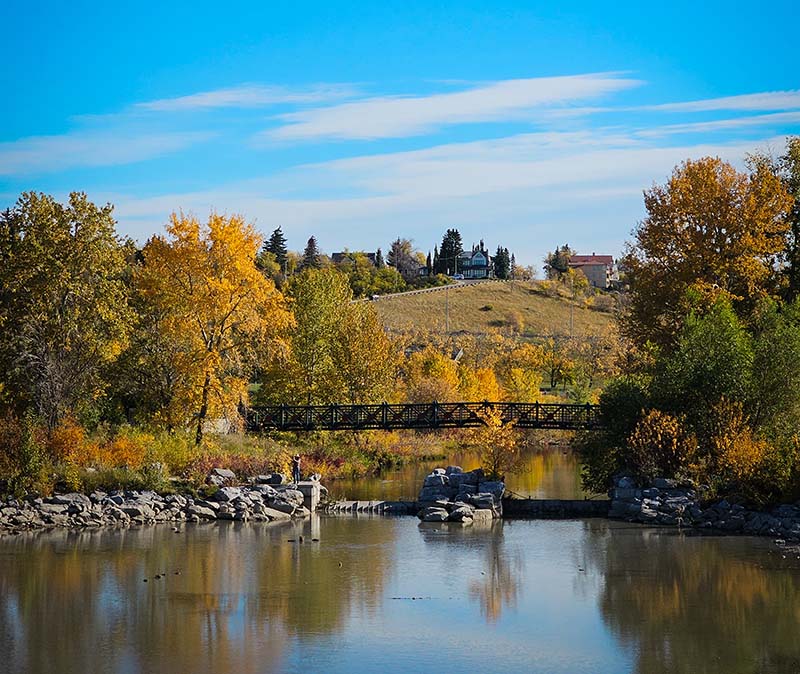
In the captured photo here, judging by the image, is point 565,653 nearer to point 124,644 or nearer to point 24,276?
point 124,644

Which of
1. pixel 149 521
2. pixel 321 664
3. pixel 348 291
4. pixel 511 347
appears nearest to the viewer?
pixel 321 664

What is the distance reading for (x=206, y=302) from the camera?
136 ft

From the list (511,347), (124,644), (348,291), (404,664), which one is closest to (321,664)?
(404,664)

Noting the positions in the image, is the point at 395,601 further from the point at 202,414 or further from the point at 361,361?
the point at 361,361

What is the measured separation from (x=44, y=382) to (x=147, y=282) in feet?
20.5

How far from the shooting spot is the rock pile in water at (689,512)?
32.8 meters

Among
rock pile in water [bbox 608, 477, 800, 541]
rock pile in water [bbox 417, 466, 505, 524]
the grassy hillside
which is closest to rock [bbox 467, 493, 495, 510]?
rock pile in water [bbox 417, 466, 505, 524]

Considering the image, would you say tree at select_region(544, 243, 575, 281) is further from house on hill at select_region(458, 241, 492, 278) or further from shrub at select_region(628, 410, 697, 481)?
shrub at select_region(628, 410, 697, 481)

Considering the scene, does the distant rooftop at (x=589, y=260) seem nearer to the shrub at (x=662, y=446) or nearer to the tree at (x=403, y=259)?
the tree at (x=403, y=259)

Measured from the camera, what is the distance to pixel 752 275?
44250 millimetres

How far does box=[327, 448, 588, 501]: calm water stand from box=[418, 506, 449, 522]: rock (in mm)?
4807

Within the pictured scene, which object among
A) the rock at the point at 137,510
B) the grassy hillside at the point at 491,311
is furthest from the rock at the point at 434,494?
the grassy hillside at the point at 491,311

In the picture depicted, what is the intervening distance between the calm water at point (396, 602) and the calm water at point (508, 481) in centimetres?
816

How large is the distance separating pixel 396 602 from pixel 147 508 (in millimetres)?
13815
